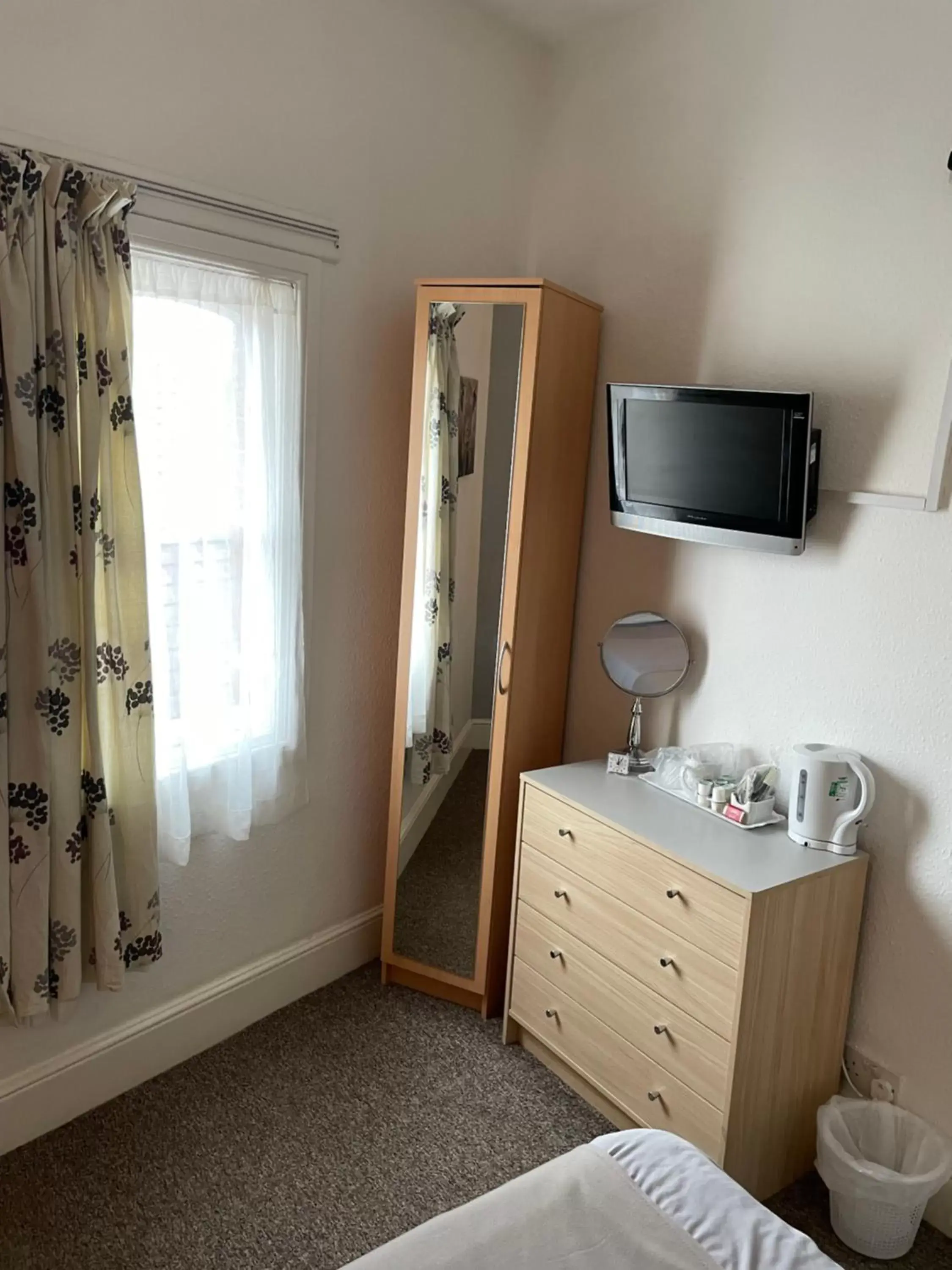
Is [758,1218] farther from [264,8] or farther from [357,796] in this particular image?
[264,8]

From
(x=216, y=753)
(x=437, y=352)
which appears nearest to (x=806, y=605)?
(x=437, y=352)

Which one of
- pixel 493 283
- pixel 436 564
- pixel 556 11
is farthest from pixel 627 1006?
pixel 556 11

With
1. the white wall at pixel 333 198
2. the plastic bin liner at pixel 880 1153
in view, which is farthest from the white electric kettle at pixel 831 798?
the white wall at pixel 333 198

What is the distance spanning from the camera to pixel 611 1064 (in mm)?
2227

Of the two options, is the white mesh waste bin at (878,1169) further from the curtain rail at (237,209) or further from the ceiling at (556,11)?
the ceiling at (556,11)

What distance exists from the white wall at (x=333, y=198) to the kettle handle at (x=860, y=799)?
51.5 inches

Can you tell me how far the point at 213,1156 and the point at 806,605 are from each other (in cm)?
182

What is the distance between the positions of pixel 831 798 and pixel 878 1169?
0.73m

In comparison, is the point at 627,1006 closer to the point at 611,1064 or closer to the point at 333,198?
the point at 611,1064

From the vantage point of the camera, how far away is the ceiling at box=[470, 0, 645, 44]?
247cm

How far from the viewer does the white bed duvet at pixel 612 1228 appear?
121cm

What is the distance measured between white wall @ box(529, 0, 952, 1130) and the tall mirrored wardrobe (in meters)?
0.24

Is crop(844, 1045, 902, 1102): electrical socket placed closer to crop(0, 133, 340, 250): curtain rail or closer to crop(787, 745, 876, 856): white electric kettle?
crop(787, 745, 876, 856): white electric kettle

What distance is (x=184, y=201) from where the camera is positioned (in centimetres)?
Result: 203
